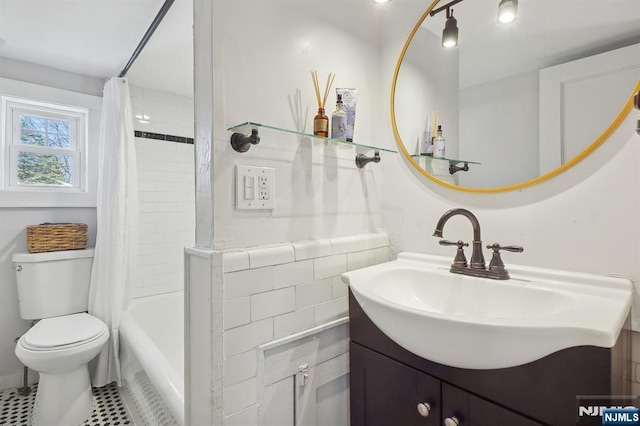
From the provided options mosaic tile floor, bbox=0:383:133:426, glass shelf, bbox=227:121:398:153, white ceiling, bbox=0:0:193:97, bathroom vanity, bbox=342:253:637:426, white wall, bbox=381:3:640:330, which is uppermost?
white ceiling, bbox=0:0:193:97

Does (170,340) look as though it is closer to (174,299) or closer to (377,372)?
(174,299)

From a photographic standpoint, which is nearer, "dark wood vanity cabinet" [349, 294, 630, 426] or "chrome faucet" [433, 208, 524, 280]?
"dark wood vanity cabinet" [349, 294, 630, 426]

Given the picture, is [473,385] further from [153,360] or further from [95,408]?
[95,408]

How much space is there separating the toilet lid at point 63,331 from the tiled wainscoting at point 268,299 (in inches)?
54.2

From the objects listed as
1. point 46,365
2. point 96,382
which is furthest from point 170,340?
point 46,365

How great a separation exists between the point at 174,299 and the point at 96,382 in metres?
0.67

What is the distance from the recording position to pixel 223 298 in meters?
0.85

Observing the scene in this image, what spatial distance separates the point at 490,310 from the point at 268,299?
659 mm

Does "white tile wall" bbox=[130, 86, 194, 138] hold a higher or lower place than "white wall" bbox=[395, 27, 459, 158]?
higher

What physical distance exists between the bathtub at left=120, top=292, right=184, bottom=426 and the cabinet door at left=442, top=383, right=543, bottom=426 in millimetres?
890

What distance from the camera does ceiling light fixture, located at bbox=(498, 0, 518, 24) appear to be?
3.31ft

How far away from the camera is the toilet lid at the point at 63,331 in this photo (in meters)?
1.64

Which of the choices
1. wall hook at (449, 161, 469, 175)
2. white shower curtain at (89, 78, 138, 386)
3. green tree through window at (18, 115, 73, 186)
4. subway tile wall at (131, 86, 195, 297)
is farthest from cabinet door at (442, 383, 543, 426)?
green tree through window at (18, 115, 73, 186)

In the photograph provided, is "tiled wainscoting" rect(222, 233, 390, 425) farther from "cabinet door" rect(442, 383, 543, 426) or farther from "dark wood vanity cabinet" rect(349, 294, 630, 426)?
"cabinet door" rect(442, 383, 543, 426)
